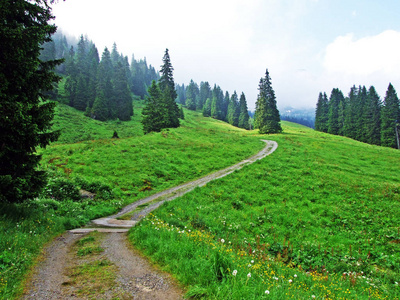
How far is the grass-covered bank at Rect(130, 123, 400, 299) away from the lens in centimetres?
554

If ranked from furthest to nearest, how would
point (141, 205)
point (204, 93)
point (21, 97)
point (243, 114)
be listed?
point (204, 93) < point (243, 114) < point (141, 205) < point (21, 97)

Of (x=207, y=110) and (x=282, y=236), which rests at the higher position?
(x=207, y=110)

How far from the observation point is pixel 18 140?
841 centimetres

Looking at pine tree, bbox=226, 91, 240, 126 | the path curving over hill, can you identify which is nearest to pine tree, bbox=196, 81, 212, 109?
pine tree, bbox=226, 91, 240, 126

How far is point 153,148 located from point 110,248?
2392 cm

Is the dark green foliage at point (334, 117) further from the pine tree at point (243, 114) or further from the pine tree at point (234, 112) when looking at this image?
the pine tree at point (234, 112)

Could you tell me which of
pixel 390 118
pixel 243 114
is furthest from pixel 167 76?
pixel 390 118

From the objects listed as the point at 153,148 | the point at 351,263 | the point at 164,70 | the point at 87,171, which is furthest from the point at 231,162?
the point at 164,70

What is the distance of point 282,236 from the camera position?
38.2 feet

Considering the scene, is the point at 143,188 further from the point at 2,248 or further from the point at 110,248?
the point at 2,248

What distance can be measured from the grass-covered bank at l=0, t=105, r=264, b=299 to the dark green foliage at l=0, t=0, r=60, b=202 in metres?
1.45

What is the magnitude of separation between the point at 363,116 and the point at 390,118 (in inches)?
438

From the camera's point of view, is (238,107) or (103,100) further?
(238,107)

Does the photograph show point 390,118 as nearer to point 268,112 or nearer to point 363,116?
point 363,116
